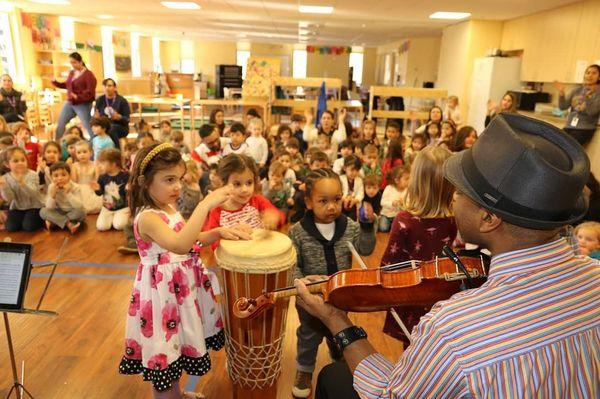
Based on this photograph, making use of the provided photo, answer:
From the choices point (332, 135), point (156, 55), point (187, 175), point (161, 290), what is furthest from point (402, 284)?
point (156, 55)

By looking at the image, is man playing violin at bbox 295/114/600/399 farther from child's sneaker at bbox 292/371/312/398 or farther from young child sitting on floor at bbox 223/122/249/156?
young child sitting on floor at bbox 223/122/249/156

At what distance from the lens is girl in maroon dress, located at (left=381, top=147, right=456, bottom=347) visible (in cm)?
213

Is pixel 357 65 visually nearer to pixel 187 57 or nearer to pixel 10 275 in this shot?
pixel 187 57

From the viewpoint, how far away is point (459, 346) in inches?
36.8

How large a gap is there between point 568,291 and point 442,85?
11480 millimetres

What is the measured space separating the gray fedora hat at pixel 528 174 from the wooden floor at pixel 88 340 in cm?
180

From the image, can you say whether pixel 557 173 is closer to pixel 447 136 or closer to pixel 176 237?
pixel 176 237

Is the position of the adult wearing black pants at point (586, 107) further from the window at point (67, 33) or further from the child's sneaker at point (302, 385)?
the window at point (67, 33)

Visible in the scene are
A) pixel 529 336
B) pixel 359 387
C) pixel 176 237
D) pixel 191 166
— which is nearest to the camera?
pixel 529 336

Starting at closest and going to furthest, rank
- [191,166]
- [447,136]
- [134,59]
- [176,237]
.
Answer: [176,237] < [191,166] < [447,136] < [134,59]

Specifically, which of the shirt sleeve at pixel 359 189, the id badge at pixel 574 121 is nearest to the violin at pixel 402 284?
the shirt sleeve at pixel 359 189

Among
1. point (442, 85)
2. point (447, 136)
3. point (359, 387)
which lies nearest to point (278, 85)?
point (447, 136)

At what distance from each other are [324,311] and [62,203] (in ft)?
13.7

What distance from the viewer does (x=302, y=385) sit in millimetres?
2355
